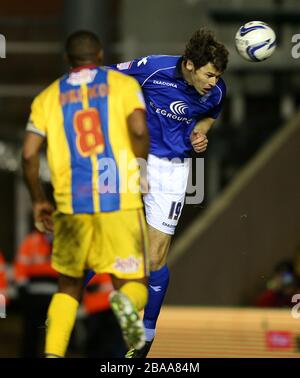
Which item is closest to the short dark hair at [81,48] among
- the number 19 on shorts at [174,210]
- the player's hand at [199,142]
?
the player's hand at [199,142]

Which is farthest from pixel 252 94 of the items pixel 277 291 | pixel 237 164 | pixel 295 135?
pixel 277 291

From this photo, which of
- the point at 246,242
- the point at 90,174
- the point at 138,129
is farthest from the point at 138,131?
the point at 246,242

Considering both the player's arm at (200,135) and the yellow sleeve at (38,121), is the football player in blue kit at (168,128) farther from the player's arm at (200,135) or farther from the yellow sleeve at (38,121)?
the yellow sleeve at (38,121)

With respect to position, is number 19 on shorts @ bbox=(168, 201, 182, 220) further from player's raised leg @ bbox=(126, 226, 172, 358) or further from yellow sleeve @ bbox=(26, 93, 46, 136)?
yellow sleeve @ bbox=(26, 93, 46, 136)

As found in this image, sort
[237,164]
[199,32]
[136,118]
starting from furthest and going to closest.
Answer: [237,164], [199,32], [136,118]

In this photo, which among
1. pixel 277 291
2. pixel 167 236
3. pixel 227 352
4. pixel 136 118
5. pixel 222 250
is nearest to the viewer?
pixel 136 118

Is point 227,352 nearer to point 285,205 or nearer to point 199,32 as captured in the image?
point 285,205

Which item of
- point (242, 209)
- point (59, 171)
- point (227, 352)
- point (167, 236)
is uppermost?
point (59, 171)

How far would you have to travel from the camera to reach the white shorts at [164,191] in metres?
7.63

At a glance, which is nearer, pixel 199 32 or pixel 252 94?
pixel 199 32

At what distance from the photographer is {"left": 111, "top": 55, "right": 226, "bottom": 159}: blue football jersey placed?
743 centimetres

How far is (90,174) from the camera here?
6.57m

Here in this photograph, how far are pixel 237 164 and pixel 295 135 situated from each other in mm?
1672

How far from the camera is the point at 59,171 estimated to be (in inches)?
259
